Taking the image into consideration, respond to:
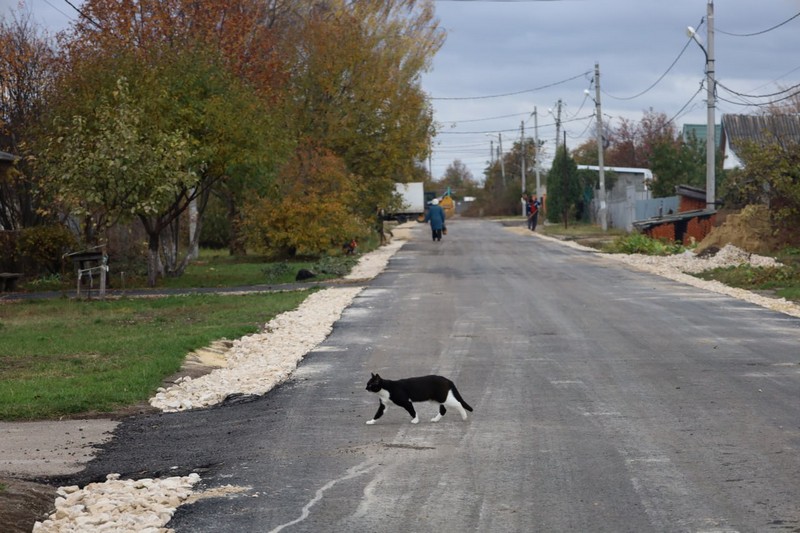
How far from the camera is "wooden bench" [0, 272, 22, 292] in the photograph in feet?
88.7

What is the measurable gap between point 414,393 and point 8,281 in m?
20.0

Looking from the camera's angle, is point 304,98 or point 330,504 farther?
point 304,98

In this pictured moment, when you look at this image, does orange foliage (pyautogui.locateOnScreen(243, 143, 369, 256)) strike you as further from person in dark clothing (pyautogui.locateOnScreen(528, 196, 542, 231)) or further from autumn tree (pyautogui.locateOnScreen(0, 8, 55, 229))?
person in dark clothing (pyautogui.locateOnScreen(528, 196, 542, 231))

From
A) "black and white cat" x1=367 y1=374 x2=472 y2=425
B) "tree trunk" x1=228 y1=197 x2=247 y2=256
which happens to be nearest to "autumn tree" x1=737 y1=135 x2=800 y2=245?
"tree trunk" x1=228 y1=197 x2=247 y2=256

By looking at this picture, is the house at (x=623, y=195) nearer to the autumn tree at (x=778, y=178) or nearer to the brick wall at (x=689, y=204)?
the brick wall at (x=689, y=204)

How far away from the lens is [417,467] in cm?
841

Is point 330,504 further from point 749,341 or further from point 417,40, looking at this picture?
point 417,40

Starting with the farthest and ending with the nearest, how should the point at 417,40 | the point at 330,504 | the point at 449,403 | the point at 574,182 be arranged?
the point at 574,182 → the point at 417,40 → the point at 449,403 → the point at 330,504

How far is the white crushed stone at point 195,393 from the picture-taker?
7.12 metres

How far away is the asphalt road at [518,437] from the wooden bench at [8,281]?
12278mm

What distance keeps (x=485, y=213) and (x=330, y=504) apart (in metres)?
98.2

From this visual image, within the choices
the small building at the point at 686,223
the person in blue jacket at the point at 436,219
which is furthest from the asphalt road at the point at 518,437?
the person in blue jacket at the point at 436,219

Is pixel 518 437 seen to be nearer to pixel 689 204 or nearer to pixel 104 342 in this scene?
pixel 104 342

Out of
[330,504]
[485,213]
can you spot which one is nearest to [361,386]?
[330,504]
